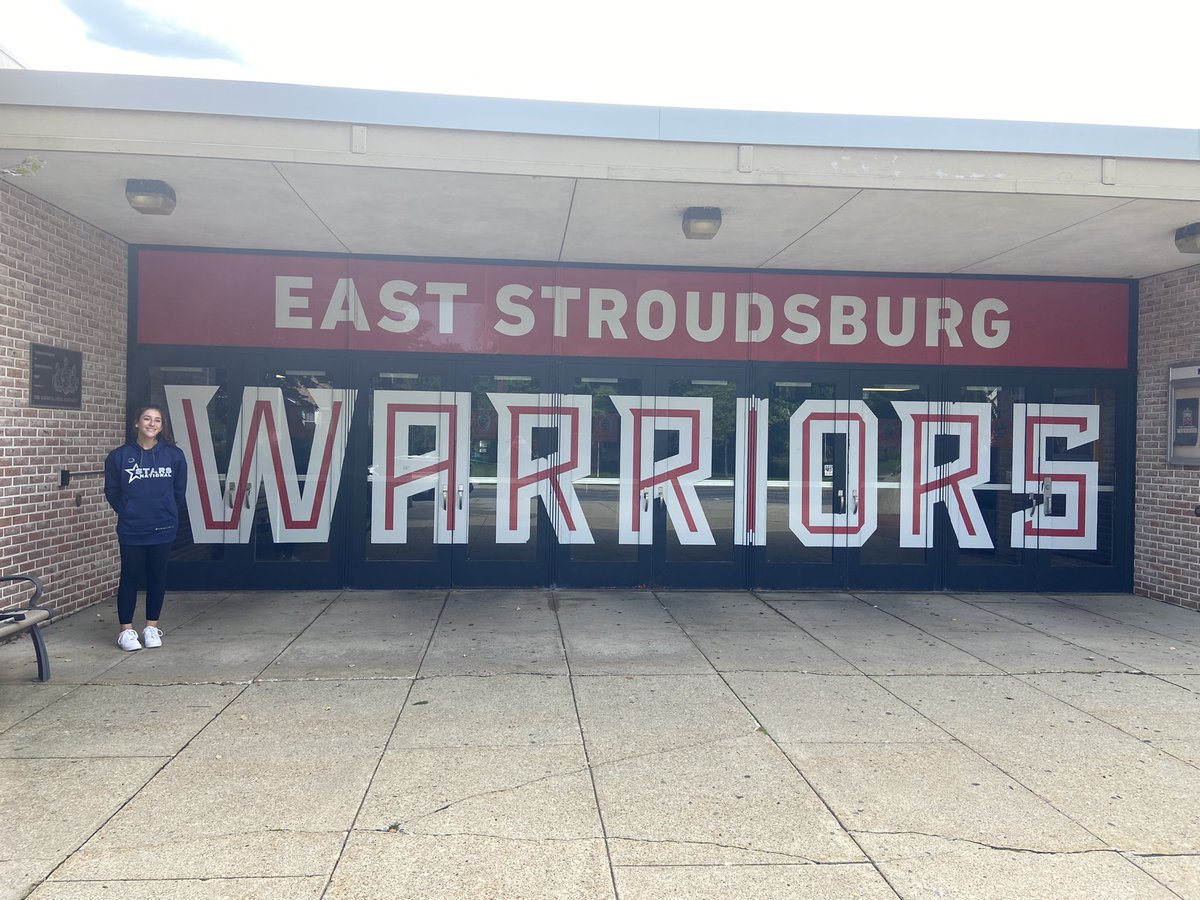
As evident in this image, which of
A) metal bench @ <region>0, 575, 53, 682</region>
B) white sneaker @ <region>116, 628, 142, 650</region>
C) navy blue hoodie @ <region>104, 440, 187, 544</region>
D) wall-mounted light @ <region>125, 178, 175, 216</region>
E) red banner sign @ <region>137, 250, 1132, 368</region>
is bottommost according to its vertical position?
white sneaker @ <region>116, 628, 142, 650</region>

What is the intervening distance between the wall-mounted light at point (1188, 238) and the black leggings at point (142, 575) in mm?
9170

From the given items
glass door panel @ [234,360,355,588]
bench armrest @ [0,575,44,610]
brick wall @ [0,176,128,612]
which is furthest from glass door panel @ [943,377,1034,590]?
brick wall @ [0,176,128,612]

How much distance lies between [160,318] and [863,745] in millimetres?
7763

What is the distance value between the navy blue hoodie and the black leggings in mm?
81

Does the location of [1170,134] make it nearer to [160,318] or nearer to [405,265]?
[405,265]

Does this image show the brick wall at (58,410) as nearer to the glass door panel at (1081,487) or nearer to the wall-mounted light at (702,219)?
→ the wall-mounted light at (702,219)

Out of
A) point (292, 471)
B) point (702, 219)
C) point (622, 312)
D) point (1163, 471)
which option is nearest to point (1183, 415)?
point (1163, 471)

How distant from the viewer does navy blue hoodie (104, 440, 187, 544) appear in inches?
239

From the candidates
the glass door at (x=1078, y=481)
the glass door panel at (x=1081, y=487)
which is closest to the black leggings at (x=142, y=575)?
the glass door at (x=1078, y=481)

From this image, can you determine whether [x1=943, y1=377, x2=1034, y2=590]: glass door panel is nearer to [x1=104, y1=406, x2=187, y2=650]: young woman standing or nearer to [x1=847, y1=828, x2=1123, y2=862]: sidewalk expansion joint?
[x1=847, y1=828, x2=1123, y2=862]: sidewalk expansion joint

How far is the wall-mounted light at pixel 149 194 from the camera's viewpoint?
610 cm

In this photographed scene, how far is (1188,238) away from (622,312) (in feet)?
17.3

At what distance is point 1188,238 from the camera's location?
6.90m

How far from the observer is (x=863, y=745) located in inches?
173
